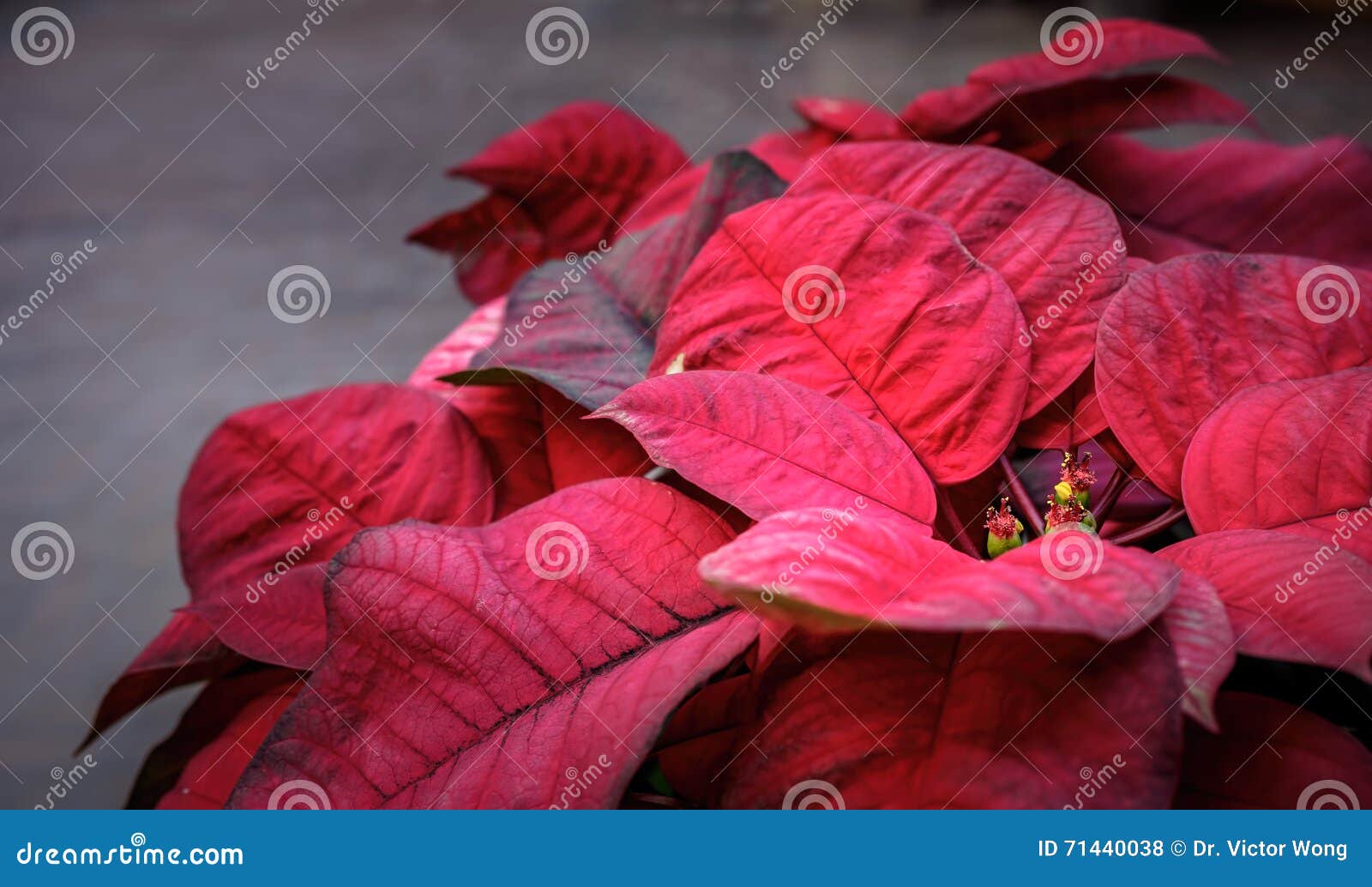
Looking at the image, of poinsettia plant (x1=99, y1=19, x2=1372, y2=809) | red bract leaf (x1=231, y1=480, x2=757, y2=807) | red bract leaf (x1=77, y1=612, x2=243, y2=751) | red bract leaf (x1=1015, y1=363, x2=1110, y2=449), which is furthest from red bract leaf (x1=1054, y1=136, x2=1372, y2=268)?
red bract leaf (x1=77, y1=612, x2=243, y2=751)

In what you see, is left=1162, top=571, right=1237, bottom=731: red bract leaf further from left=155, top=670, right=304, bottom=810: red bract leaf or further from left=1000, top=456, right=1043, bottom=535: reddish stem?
left=155, top=670, right=304, bottom=810: red bract leaf

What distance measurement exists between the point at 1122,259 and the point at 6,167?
95 cm

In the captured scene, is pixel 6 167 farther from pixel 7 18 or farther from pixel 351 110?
pixel 351 110

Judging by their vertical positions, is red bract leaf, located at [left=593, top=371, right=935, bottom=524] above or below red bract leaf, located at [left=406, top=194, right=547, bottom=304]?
below

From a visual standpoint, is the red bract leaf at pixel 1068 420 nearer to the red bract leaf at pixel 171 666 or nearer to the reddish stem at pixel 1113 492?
the reddish stem at pixel 1113 492

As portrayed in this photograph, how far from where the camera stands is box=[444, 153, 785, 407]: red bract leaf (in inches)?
12.3

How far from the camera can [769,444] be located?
0.77 feet

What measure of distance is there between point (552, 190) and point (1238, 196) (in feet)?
0.99

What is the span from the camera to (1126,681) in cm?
19

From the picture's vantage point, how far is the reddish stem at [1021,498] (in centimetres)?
26

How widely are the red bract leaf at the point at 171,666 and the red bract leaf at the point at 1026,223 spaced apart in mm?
232

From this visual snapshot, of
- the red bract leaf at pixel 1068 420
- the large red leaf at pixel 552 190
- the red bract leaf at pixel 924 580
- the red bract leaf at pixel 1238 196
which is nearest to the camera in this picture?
the red bract leaf at pixel 924 580

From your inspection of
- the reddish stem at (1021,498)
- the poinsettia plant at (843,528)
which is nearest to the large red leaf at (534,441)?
the poinsettia plant at (843,528)
